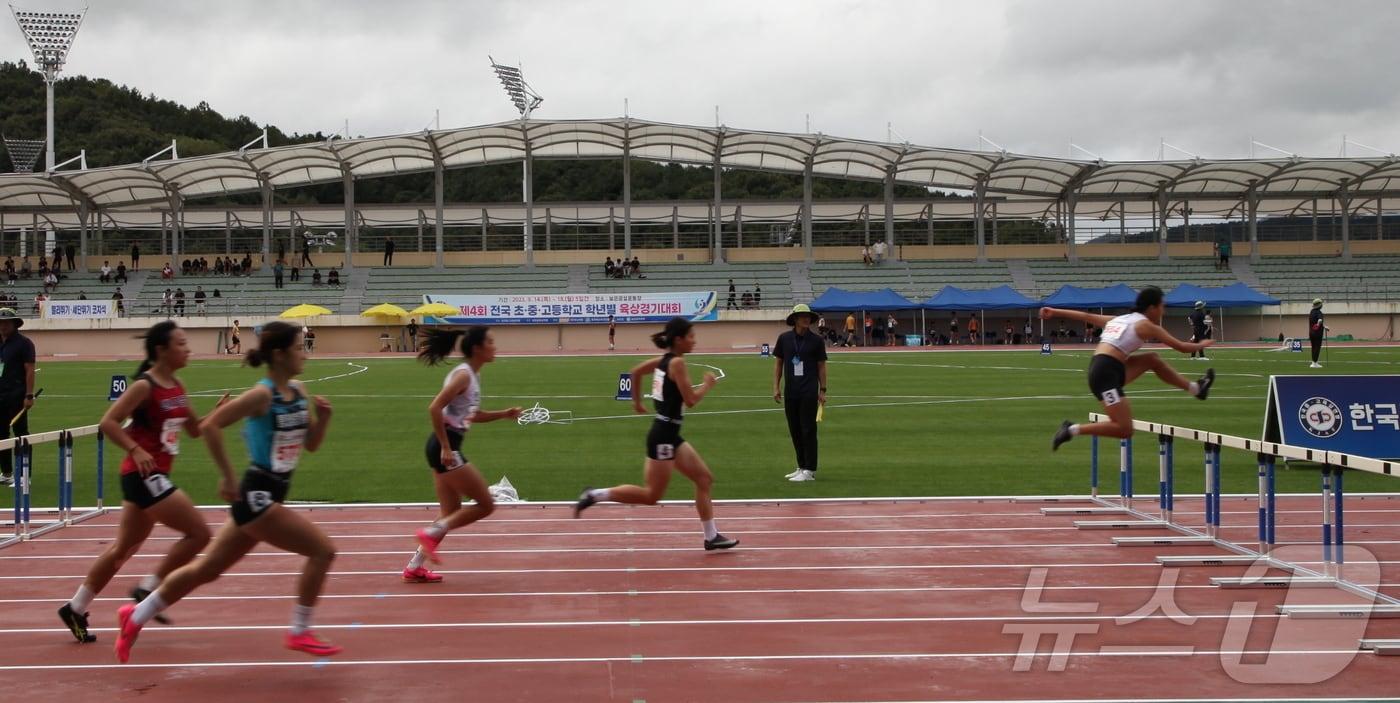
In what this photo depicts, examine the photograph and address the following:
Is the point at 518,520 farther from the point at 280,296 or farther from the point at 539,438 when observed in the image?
the point at 280,296

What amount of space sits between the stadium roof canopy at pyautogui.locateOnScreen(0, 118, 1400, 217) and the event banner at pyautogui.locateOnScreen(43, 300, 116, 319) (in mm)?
6541

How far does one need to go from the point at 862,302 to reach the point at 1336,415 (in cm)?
4118

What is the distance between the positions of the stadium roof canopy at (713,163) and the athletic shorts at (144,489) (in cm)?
4934

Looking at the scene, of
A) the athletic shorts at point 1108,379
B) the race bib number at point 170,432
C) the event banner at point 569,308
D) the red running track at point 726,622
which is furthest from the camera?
the event banner at point 569,308

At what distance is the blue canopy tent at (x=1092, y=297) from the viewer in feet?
177

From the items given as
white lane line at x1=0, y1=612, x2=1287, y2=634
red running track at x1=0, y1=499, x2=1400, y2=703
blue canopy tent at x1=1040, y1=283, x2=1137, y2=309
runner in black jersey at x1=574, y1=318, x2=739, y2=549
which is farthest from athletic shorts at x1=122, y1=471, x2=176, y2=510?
blue canopy tent at x1=1040, y1=283, x2=1137, y2=309

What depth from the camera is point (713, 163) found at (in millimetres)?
60375

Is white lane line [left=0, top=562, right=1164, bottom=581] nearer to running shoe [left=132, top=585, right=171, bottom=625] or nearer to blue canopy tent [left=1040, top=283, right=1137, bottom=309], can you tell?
running shoe [left=132, top=585, right=171, bottom=625]

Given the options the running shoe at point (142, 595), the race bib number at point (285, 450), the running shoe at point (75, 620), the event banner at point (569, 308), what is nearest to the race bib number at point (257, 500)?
the race bib number at point (285, 450)

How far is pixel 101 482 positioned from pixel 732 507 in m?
6.21

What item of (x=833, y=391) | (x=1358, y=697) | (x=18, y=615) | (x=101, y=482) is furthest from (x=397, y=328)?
(x=1358, y=697)

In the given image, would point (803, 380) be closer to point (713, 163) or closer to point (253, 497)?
point (253, 497)

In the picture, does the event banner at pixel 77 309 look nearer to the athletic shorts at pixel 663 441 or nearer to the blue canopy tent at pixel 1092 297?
the blue canopy tent at pixel 1092 297

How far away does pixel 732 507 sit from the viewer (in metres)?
11.8
